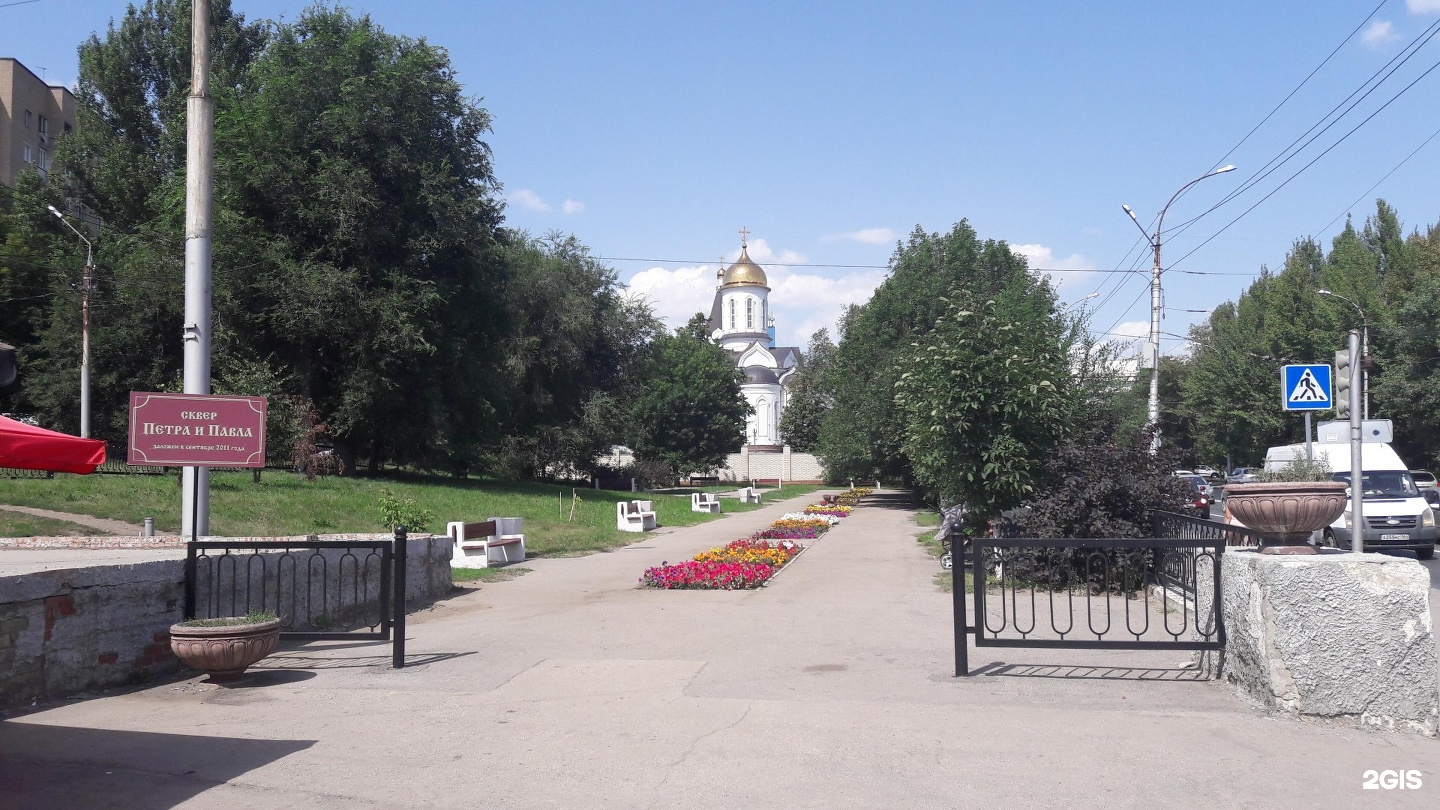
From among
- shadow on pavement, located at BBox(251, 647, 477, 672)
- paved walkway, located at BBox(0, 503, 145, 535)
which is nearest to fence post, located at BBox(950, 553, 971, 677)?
shadow on pavement, located at BBox(251, 647, 477, 672)

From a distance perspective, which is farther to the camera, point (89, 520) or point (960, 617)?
point (89, 520)

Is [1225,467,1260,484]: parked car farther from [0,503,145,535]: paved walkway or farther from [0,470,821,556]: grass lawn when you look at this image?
[0,503,145,535]: paved walkway

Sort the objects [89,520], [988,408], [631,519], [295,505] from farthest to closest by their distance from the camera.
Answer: [631,519]
[295,505]
[89,520]
[988,408]

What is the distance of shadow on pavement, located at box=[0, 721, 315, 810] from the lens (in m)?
5.54

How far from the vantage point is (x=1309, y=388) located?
13328mm

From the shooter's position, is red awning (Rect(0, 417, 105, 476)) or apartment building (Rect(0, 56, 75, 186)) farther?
apartment building (Rect(0, 56, 75, 186))

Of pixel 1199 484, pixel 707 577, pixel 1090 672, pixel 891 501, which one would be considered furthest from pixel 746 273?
pixel 1090 672

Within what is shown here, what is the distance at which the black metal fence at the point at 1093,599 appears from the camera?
314 inches

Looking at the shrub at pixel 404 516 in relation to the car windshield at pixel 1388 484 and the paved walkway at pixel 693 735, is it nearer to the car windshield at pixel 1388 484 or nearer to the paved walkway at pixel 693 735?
the paved walkway at pixel 693 735

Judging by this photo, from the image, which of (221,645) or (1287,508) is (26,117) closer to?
(221,645)

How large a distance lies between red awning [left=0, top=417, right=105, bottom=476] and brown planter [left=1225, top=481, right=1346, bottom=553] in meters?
7.81

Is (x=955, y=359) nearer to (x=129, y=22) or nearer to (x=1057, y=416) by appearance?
(x=1057, y=416)

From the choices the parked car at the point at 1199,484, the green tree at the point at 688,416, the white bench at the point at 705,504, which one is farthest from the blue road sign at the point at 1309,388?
the green tree at the point at 688,416

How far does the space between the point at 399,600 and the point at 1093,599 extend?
8.97m
